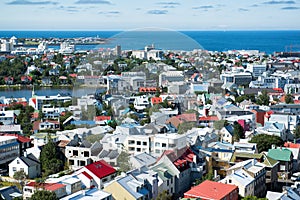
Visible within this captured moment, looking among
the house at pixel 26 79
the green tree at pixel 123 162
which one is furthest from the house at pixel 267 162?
the house at pixel 26 79

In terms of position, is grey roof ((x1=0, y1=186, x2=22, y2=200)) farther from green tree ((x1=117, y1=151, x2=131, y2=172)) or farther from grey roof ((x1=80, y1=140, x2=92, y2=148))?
grey roof ((x1=80, y1=140, x2=92, y2=148))

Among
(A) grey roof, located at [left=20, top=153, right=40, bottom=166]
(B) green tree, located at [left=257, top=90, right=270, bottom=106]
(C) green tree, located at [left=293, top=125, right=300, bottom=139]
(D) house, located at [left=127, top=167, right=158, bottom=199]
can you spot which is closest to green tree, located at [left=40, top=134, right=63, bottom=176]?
(A) grey roof, located at [left=20, top=153, right=40, bottom=166]

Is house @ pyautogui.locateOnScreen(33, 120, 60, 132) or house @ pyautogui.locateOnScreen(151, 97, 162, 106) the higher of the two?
house @ pyautogui.locateOnScreen(151, 97, 162, 106)

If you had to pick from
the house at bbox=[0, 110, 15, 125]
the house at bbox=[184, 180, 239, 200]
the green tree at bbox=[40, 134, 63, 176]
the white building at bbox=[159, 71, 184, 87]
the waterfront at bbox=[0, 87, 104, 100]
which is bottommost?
the waterfront at bbox=[0, 87, 104, 100]

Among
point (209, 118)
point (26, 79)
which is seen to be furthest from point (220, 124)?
point (26, 79)

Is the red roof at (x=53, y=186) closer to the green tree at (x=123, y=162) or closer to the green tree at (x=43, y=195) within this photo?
the green tree at (x=43, y=195)

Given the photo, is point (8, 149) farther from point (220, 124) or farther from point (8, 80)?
point (8, 80)
